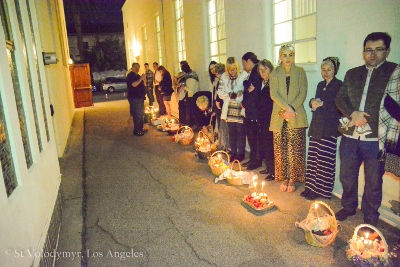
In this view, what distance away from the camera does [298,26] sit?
17.7 ft

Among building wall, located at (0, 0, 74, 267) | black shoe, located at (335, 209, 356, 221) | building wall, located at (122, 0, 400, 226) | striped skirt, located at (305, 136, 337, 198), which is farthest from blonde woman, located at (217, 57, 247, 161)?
building wall, located at (0, 0, 74, 267)

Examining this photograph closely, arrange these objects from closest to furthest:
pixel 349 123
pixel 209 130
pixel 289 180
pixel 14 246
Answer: pixel 14 246 < pixel 349 123 < pixel 289 180 < pixel 209 130

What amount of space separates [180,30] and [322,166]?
8090 mm

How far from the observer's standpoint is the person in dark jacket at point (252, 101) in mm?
5348

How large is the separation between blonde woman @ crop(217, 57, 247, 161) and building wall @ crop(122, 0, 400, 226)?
63 cm

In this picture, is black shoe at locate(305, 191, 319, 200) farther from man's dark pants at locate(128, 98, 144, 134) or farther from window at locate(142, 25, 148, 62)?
window at locate(142, 25, 148, 62)

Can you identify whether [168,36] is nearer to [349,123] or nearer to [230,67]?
[230,67]

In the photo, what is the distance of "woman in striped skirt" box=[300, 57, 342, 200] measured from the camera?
405 cm

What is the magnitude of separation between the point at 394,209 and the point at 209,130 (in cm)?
463

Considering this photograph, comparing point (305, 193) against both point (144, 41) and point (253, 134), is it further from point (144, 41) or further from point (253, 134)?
point (144, 41)

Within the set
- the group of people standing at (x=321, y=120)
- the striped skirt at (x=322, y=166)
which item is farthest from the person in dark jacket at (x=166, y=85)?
the striped skirt at (x=322, y=166)

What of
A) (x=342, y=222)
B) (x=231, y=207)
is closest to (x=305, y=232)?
(x=342, y=222)

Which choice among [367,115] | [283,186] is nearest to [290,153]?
[283,186]

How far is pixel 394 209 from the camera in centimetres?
374
